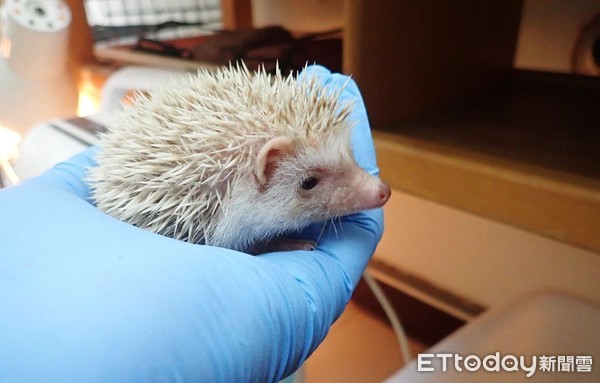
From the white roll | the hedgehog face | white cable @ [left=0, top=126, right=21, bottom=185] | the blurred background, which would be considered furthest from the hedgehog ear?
the white roll

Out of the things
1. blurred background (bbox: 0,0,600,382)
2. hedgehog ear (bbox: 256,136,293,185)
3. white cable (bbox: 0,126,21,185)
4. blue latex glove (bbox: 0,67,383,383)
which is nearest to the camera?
blue latex glove (bbox: 0,67,383,383)

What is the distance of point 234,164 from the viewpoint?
0.58 metres

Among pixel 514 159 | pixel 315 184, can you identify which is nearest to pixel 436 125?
pixel 514 159

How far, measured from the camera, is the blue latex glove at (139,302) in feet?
1.38

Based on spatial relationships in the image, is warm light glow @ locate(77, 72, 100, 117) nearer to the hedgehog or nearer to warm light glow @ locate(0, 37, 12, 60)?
warm light glow @ locate(0, 37, 12, 60)

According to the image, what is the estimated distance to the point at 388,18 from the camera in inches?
29.9

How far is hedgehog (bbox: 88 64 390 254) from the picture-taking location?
0.56 m

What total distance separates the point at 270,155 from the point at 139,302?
22 cm

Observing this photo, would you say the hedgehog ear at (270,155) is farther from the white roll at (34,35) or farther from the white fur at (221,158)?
the white roll at (34,35)

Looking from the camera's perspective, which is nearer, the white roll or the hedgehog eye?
the hedgehog eye

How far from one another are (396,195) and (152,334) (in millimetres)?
974

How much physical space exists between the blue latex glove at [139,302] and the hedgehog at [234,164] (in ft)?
0.17

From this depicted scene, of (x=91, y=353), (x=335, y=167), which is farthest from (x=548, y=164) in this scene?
(x=91, y=353)

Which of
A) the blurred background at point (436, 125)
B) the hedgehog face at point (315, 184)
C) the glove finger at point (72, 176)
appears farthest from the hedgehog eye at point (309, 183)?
the glove finger at point (72, 176)
